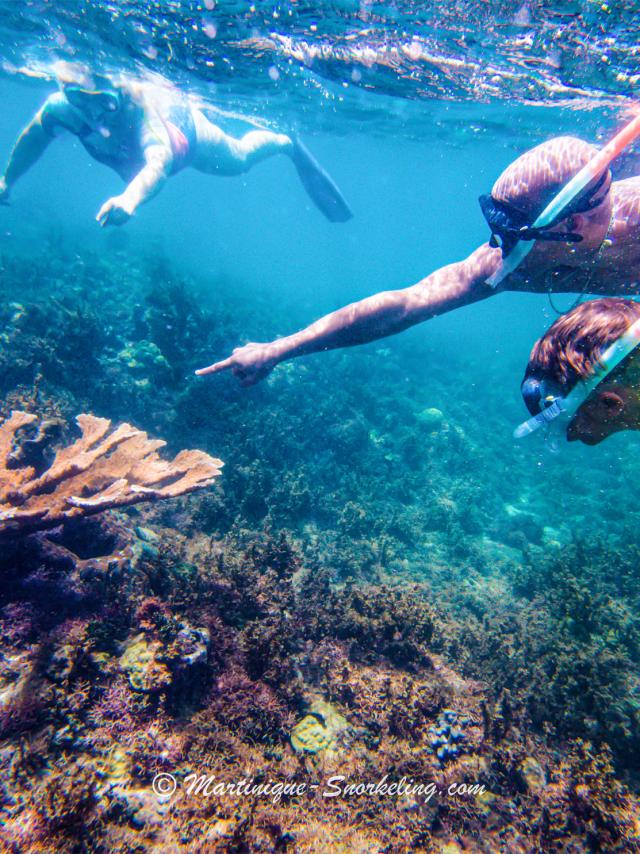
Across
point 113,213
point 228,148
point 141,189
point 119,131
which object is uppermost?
point 228,148

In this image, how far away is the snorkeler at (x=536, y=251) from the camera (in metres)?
2.28

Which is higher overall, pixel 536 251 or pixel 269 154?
pixel 269 154

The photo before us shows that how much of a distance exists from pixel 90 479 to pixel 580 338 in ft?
13.0

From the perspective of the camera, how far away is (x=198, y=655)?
8.85ft

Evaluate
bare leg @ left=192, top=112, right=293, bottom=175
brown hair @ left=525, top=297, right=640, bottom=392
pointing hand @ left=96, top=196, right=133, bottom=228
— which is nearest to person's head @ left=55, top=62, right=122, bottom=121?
bare leg @ left=192, top=112, right=293, bottom=175

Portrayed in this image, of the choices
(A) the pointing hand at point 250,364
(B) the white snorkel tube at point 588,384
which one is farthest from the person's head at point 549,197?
(A) the pointing hand at point 250,364

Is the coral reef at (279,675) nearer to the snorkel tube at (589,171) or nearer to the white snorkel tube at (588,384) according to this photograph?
the white snorkel tube at (588,384)

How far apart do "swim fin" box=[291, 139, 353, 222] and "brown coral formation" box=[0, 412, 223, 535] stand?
1381 centimetres

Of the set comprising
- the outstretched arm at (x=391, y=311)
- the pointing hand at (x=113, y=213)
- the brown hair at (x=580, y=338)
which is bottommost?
the brown hair at (x=580, y=338)

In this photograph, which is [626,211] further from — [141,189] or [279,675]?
[141,189]

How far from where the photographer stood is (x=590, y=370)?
1.60 meters

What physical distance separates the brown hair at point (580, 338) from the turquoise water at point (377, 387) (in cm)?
329

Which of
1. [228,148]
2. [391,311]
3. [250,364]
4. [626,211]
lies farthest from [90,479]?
[228,148]

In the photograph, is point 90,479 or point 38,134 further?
point 38,134
